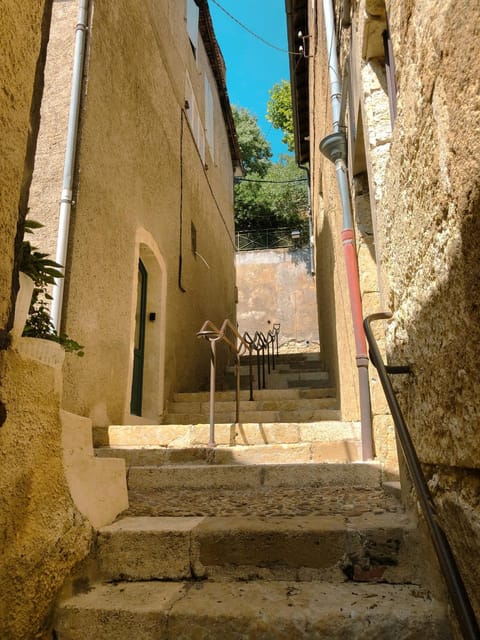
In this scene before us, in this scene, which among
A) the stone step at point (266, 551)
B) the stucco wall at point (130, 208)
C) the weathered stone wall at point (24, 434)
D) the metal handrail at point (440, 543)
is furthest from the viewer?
the stucco wall at point (130, 208)

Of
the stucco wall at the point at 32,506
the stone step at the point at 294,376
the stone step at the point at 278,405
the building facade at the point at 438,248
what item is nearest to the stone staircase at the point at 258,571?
the stucco wall at the point at 32,506

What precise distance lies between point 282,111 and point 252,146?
3341mm

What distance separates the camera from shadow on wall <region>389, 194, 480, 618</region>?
1.15m

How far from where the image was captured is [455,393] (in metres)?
1.28

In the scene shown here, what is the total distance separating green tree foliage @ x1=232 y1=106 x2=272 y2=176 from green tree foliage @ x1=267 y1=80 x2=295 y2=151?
8.02 ft

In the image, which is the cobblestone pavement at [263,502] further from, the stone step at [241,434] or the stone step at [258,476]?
the stone step at [241,434]

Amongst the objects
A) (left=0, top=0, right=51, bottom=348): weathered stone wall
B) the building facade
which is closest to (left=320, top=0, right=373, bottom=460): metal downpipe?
the building facade

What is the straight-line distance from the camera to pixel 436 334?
1407 mm

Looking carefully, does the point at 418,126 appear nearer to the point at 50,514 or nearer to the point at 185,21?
Answer: the point at 50,514

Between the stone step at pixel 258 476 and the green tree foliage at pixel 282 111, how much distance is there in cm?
1721

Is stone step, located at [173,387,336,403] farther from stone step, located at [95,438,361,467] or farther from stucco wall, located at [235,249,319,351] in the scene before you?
stucco wall, located at [235,249,319,351]

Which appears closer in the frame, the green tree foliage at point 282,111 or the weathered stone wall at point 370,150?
the weathered stone wall at point 370,150

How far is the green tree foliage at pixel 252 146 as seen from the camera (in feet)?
70.4

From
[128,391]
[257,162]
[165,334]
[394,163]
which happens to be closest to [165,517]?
[394,163]
